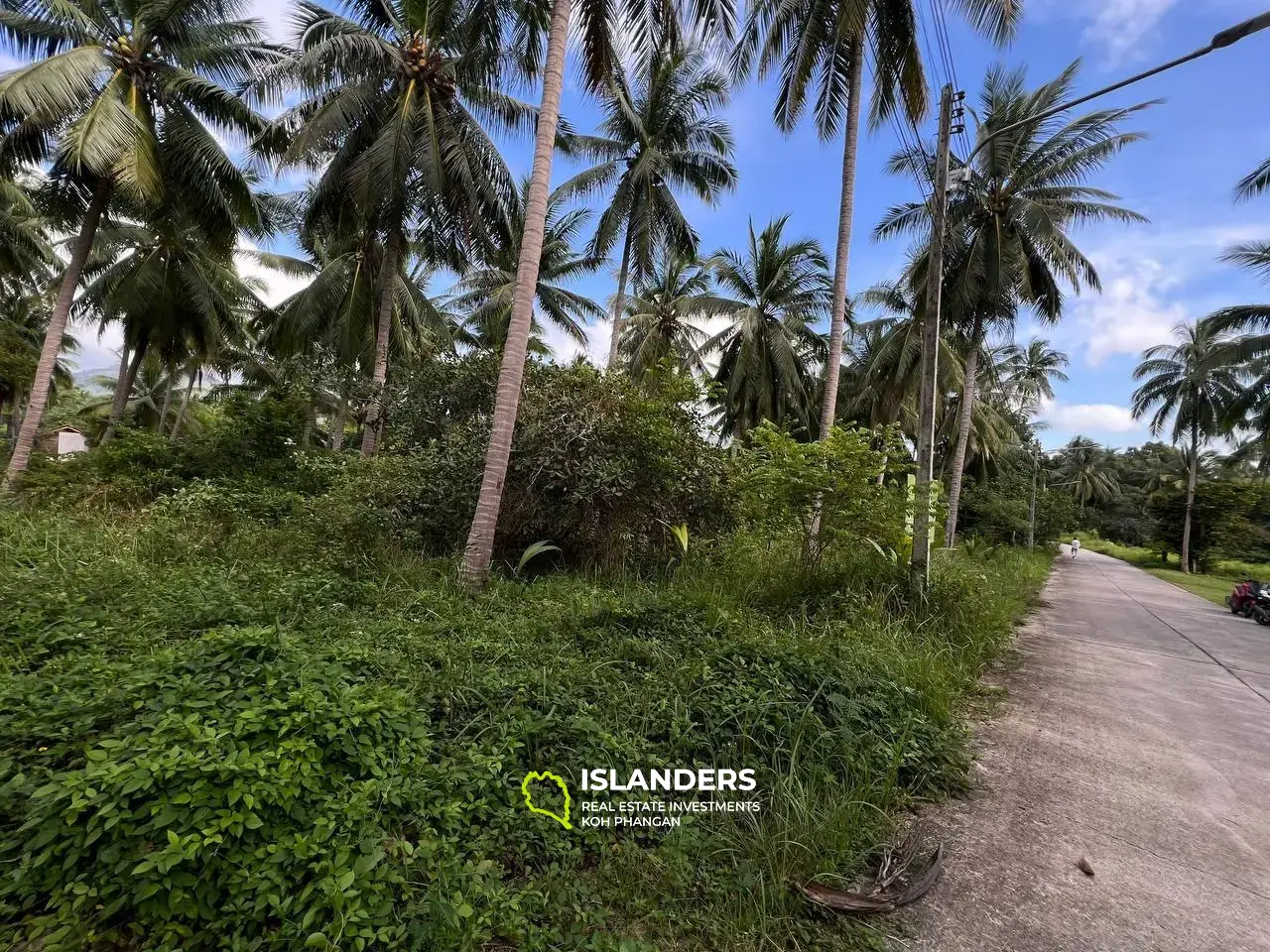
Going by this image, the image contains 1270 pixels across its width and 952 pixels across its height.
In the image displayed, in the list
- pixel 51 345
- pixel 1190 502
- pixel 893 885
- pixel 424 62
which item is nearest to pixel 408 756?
pixel 893 885

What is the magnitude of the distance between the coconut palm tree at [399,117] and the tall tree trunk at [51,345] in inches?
143

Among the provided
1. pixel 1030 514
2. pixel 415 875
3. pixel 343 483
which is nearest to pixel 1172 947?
pixel 415 875

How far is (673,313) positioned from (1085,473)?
5129 centimetres

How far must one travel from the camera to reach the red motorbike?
11.2 m

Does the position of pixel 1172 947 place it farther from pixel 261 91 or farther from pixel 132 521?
pixel 261 91

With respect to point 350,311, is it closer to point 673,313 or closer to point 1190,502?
point 673,313

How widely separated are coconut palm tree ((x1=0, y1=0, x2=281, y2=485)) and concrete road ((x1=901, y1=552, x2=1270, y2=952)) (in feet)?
43.0

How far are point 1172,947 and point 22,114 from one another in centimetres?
1601

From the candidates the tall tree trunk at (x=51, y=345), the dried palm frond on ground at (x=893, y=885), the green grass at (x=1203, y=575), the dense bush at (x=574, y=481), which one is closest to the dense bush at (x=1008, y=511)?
the green grass at (x=1203, y=575)

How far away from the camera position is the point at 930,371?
6.27 meters

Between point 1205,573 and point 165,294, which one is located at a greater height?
point 165,294

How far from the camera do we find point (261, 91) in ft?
32.6

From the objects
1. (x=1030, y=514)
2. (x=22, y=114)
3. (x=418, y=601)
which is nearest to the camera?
(x=418, y=601)

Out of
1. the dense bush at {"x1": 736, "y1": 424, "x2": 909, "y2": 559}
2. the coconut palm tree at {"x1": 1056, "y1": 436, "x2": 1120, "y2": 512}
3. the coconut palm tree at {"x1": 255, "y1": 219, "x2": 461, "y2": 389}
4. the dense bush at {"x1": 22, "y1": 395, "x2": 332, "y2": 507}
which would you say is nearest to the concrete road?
the dense bush at {"x1": 736, "y1": 424, "x2": 909, "y2": 559}
